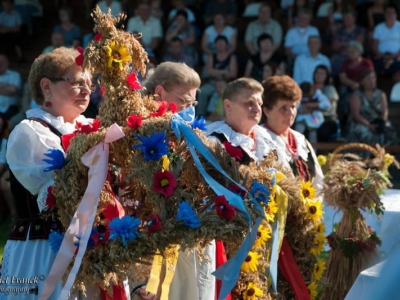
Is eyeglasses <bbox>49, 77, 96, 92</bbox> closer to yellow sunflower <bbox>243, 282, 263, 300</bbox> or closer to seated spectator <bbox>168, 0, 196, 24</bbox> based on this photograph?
yellow sunflower <bbox>243, 282, 263, 300</bbox>

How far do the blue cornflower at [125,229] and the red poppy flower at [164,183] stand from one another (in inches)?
7.4

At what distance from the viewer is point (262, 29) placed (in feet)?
43.4

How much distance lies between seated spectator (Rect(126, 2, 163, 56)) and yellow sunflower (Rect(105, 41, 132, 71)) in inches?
376

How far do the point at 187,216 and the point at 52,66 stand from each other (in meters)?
1.26

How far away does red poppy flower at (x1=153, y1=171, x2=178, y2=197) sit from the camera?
3830 millimetres

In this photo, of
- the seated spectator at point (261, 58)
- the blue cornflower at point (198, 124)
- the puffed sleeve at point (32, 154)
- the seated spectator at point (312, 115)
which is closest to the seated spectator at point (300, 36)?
the seated spectator at point (261, 58)

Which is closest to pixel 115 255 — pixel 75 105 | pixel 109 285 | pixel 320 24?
pixel 109 285

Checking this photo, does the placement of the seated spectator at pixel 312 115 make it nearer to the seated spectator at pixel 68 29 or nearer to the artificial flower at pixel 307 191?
the seated spectator at pixel 68 29

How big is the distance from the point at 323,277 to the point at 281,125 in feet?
4.01

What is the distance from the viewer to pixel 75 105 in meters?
4.45

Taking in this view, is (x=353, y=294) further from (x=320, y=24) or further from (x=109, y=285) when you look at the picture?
(x=320, y=24)

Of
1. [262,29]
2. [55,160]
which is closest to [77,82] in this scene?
[55,160]

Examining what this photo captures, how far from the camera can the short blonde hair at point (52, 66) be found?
4398 mm

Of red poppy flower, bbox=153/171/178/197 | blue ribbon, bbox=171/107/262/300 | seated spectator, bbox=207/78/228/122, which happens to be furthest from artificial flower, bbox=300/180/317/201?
seated spectator, bbox=207/78/228/122
